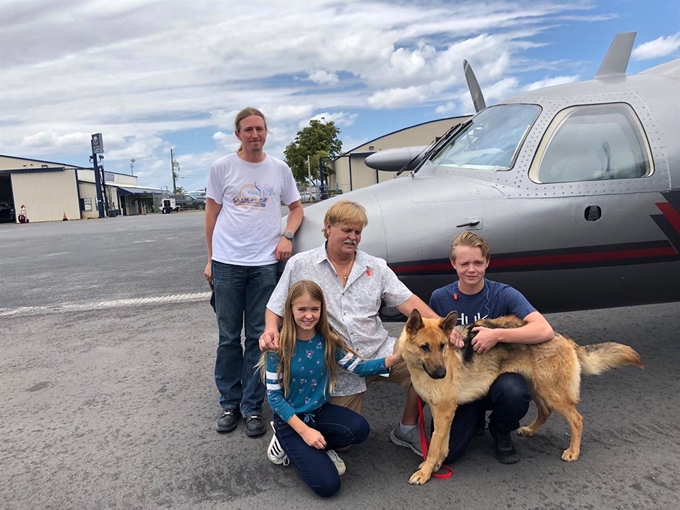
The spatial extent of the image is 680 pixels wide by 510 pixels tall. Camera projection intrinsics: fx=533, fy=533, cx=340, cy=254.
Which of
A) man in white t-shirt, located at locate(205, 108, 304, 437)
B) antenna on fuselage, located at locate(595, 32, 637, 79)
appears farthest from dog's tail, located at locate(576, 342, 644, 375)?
antenna on fuselage, located at locate(595, 32, 637, 79)

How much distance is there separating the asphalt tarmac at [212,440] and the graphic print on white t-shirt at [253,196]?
1.58m

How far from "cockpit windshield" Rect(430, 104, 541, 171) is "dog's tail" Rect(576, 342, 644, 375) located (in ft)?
4.77

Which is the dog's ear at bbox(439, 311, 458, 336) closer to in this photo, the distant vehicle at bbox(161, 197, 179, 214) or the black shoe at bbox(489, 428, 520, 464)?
the black shoe at bbox(489, 428, 520, 464)

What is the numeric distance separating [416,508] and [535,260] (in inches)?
73.0

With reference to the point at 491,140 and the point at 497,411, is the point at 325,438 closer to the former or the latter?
the point at 497,411

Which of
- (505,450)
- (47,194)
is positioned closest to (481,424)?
(505,450)

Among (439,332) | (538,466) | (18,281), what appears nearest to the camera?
(439,332)

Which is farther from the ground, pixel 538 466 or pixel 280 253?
pixel 280 253

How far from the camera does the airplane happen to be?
364cm

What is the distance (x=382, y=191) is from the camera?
3.94 m

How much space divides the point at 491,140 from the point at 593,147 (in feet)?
2.46

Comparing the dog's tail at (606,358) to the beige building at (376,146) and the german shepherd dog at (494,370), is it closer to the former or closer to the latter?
the german shepherd dog at (494,370)

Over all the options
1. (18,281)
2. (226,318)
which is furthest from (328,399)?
(18,281)

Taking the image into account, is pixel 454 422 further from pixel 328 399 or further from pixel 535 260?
pixel 535 260
